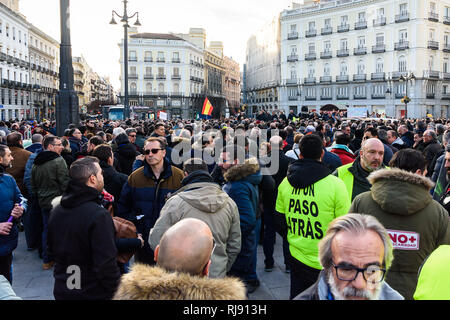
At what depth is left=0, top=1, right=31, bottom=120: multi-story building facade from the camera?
4612 centimetres

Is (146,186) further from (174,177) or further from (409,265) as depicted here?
(409,265)

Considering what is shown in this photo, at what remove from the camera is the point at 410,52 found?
4291cm

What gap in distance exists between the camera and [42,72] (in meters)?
60.5

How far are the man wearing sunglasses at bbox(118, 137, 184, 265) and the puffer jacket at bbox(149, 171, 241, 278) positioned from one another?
923 mm

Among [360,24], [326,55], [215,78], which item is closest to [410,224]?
[360,24]

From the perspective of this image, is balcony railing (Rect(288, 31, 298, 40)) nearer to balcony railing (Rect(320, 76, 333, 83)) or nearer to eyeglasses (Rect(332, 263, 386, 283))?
balcony railing (Rect(320, 76, 333, 83))

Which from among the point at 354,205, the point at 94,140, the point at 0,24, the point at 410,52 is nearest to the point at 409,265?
the point at 354,205

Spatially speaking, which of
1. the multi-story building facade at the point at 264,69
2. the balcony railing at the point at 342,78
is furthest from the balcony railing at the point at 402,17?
the multi-story building facade at the point at 264,69

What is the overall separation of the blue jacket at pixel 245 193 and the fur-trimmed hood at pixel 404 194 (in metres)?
1.58

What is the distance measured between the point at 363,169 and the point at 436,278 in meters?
2.37

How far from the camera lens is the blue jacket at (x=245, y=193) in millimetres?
4172

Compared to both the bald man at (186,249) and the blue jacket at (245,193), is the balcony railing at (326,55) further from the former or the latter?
the bald man at (186,249)

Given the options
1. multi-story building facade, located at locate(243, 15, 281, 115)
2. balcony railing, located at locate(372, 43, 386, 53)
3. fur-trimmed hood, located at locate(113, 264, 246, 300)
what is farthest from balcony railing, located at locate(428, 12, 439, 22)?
Result: fur-trimmed hood, located at locate(113, 264, 246, 300)
